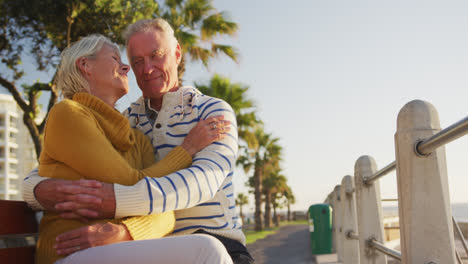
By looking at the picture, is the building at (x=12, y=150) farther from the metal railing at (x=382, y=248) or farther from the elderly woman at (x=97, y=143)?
the elderly woman at (x=97, y=143)

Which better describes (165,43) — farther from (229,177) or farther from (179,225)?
(179,225)

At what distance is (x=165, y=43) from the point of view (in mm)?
2412

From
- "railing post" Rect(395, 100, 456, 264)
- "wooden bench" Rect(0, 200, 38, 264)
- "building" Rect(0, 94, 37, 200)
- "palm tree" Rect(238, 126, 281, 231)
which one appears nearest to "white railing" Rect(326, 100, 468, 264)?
"railing post" Rect(395, 100, 456, 264)

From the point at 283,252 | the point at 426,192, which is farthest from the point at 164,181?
the point at 283,252

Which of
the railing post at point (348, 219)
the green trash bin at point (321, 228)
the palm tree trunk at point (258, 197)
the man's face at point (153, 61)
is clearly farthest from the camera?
the palm tree trunk at point (258, 197)

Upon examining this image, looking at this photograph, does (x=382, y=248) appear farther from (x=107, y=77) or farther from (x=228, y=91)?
(x=228, y=91)

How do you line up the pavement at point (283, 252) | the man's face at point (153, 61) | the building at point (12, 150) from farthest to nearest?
1. the building at point (12, 150)
2. the pavement at point (283, 252)
3. the man's face at point (153, 61)

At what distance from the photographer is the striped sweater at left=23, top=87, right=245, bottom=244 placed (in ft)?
5.17

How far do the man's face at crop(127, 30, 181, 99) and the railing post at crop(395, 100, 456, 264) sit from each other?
49.1 inches

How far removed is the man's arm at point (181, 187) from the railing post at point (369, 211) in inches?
58.8

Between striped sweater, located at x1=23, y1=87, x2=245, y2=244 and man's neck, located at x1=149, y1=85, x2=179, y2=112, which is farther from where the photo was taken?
man's neck, located at x1=149, y1=85, x2=179, y2=112

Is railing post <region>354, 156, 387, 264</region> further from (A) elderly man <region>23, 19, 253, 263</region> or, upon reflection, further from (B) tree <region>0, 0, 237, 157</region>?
(B) tree <region>0, 0, 237, 157</region>

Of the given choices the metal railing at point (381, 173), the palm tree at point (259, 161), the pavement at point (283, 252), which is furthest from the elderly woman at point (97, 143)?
the palm tree at point (259, 161)

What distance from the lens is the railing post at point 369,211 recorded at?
3121 mm
